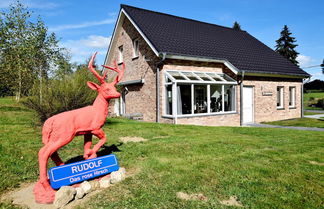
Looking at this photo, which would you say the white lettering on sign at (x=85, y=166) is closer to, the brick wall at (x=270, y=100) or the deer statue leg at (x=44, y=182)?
the deer statue leg at (x=44, y=182)

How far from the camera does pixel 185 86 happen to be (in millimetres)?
11578

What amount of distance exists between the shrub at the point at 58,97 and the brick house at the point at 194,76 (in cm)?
427

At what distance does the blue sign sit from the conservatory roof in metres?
7.26

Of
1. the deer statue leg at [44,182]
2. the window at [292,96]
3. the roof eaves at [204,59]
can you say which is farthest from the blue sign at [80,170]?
the window at [292,96]

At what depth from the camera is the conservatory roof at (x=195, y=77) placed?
11.0m

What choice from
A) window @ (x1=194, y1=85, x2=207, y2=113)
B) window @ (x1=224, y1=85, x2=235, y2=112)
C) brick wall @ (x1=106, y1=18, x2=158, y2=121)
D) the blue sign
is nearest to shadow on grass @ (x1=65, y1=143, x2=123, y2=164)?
the blue sign

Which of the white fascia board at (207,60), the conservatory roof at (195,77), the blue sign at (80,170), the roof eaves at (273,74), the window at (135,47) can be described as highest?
the window at (135,47)

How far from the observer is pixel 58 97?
8.29 meters

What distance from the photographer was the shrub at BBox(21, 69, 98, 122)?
824 cm

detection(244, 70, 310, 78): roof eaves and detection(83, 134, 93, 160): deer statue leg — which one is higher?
detection(244, 70, 310, 78): roof eaves

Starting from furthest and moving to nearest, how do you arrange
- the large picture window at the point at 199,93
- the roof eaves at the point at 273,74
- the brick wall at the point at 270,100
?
the brick wall at the point at 270,100
the roof eaves at the point at 273,74
the large picture window at the point at 199,93

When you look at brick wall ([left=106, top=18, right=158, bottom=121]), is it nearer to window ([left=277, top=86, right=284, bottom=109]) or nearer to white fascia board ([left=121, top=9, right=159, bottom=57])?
white fascia board ([left=121, top=9, right=159, bottom=57])

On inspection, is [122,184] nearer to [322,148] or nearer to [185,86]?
[322,148]

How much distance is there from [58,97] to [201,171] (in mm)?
6366
